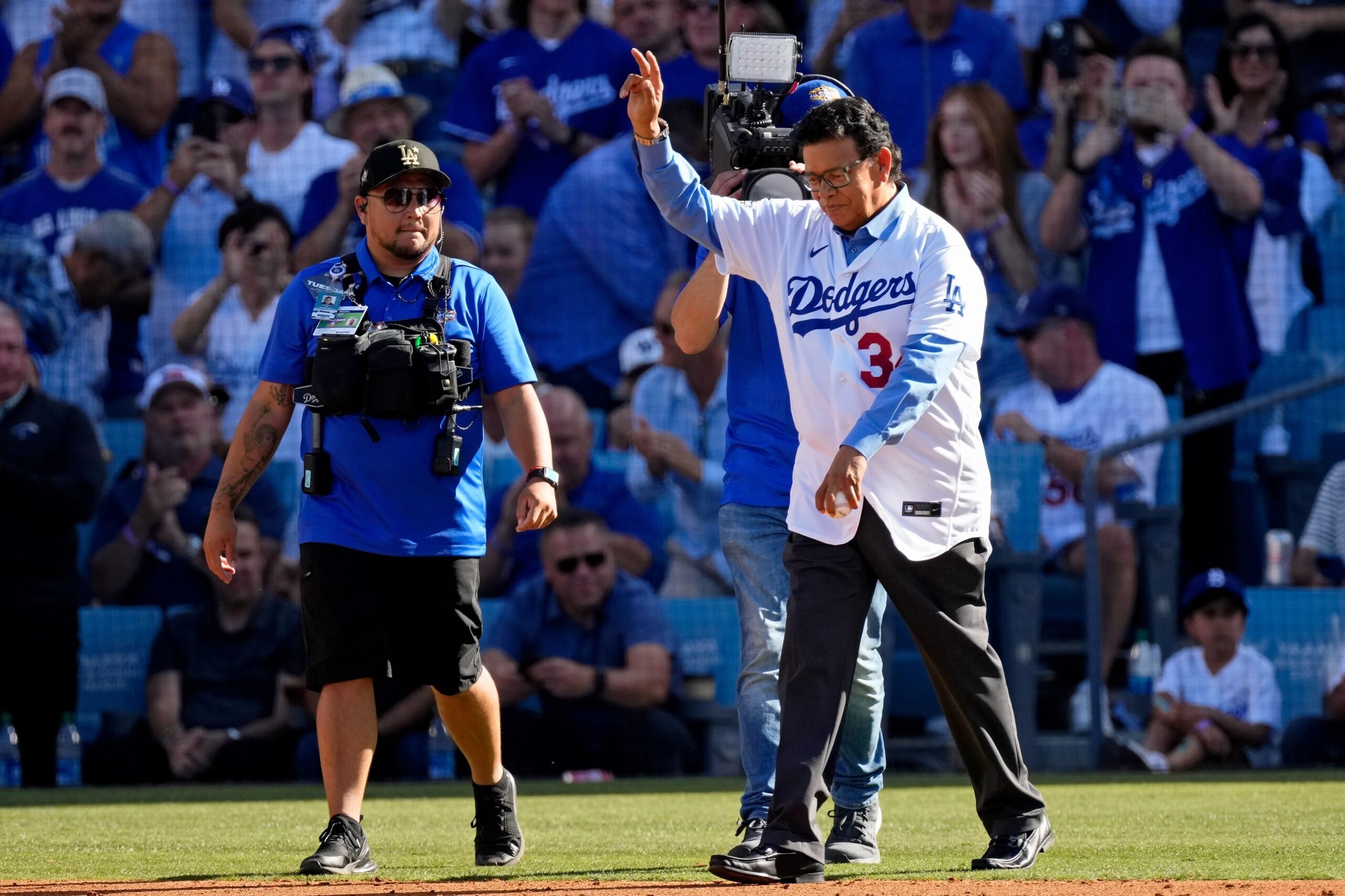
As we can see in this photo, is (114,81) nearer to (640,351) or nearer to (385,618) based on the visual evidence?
(640,351)

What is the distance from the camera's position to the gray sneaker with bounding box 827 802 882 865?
4.70 metres

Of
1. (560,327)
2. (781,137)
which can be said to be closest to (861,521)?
(781,137)

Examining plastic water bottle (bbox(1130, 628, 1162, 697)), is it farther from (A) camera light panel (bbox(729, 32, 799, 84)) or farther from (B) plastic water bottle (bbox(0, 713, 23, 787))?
(B) plastic water bottle (bbox(0, 713, 23, 787))

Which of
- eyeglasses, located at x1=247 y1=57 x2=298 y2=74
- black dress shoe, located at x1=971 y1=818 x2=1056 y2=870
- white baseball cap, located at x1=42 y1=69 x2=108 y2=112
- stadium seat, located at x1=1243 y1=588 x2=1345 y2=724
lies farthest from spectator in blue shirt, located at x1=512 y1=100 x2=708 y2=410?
black dress shoe, located at x1=971 y1=818 x2=1056 y2=870

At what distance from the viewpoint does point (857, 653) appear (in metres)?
4.10

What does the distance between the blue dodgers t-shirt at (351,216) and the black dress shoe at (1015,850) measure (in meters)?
6.87

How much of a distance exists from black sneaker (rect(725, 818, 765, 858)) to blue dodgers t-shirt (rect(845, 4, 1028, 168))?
6.40 metres

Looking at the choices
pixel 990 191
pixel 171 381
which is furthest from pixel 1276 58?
pixel 171 381

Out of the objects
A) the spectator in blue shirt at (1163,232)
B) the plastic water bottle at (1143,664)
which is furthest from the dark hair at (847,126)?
the spectator in blue shirt at (1163,232)

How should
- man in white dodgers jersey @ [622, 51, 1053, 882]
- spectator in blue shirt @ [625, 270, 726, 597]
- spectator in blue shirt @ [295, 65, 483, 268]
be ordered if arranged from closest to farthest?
man in white dodgers jersey @ [622, 51, 1053, 882]
spectator in blue shirt @ [625, 270, 726, 597]
spectator in blue shirt @ [295, 65, 483, 268]

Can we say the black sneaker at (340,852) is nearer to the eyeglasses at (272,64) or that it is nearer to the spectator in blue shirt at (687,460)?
the spectator in blue shirt at (687,460)

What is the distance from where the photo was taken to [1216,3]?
1072cm

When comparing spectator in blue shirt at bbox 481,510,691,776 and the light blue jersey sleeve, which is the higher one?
the light blue jersey sleeve

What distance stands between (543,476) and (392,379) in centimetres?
46
